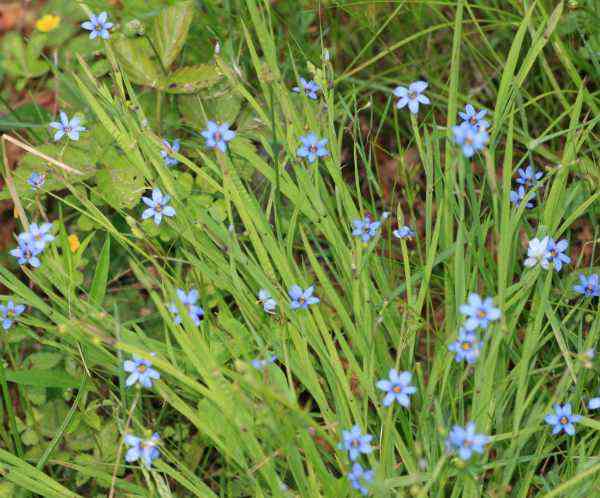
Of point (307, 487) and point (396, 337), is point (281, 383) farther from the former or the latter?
point (396, 337)

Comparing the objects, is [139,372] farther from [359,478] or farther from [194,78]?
[194,78]

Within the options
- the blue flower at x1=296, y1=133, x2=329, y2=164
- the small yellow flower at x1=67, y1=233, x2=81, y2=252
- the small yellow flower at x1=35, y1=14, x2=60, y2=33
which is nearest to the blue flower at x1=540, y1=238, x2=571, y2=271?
the blue flower at x1=296, y1=133, x2=329, y2=164

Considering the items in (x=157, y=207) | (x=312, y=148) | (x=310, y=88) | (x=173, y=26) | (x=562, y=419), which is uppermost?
(x=173, y=26)

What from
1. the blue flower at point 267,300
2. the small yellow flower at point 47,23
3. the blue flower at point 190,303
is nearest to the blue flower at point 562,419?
the blue flower at point 267,300

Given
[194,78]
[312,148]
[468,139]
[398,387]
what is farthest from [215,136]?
[194,78]

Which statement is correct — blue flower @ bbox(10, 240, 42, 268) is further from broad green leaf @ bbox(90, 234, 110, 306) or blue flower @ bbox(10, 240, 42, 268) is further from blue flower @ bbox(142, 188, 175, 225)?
blue flower @ bbox(142, 188, 175, 225)
